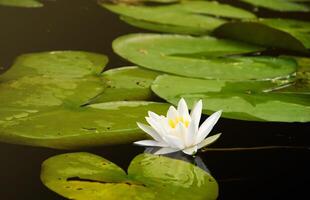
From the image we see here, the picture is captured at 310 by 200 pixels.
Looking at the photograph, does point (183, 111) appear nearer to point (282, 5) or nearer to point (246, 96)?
point (246, 96)

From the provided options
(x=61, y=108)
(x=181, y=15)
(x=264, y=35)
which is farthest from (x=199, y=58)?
(x=181, y=15)

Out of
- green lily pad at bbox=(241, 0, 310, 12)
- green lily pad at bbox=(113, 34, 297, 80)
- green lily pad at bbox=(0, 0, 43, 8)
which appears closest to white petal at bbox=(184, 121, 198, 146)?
green lily pad at bbox=(113, 34, 297, 80)

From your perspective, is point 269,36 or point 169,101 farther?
point 269,36

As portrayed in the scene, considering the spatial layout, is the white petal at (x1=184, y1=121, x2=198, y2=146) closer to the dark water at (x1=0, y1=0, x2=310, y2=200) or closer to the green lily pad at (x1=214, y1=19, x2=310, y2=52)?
the dark water at (x1=0, y1=0, x2=310, y2=200)

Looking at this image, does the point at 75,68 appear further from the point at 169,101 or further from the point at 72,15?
the point at 72,15

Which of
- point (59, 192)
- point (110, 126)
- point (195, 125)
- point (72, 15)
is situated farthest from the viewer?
point (72, 15)

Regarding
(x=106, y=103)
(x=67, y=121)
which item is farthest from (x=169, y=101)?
(x=67, y=121)
